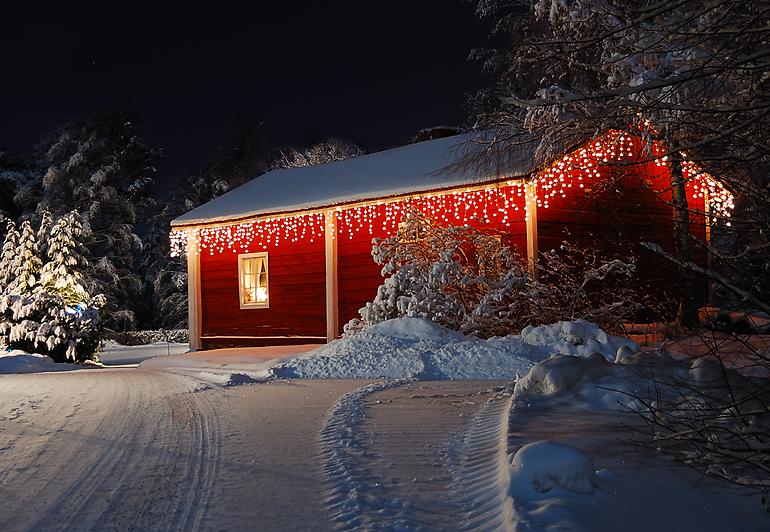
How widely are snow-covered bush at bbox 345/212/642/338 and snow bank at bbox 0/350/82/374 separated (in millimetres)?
7324

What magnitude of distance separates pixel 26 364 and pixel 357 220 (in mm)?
8253

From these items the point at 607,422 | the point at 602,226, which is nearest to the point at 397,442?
the point at 607,422

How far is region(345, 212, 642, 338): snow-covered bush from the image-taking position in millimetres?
15328

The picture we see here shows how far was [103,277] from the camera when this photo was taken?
123 feet

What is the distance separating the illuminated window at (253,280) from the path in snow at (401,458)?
1211cm

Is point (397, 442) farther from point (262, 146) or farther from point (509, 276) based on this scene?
point (262, 146)

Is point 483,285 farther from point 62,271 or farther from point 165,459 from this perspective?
point 62,271

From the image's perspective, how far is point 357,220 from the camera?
1967 centimetres

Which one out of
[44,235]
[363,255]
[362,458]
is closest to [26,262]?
[44,235]

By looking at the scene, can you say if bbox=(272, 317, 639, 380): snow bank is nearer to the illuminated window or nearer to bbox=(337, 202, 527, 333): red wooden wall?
bbox=(337, 202, 527, 333): red wooden wall

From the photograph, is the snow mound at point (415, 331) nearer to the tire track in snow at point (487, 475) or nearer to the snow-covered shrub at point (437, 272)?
the snow-covered shrub at point (437, 272)

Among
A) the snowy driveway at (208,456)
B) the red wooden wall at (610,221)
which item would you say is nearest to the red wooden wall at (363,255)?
the red wooden wall at (610,221)

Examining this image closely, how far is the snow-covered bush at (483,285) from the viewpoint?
15.3m

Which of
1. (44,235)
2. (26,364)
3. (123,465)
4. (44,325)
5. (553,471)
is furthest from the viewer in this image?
(44,235)
